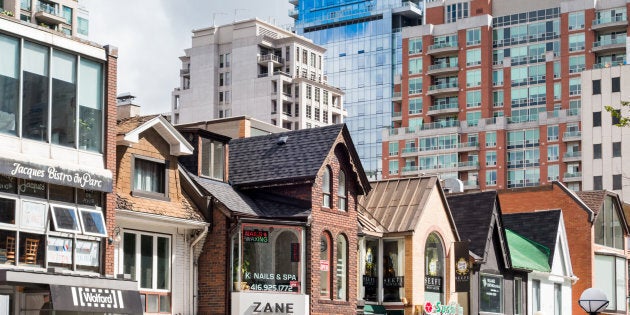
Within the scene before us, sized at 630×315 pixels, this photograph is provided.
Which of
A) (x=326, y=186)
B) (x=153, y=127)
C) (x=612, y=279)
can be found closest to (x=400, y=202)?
(x=326, y=186)

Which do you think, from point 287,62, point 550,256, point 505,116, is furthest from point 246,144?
point 287,62

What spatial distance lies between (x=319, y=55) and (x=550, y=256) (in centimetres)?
13790

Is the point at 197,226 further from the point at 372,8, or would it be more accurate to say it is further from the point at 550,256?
the point at 372,8

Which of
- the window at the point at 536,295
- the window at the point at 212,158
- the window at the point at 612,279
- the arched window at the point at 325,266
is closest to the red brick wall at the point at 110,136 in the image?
the window at the point at 212,158

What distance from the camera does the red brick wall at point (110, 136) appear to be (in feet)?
116

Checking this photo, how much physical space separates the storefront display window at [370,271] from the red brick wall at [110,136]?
15708mm

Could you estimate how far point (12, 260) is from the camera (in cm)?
3206

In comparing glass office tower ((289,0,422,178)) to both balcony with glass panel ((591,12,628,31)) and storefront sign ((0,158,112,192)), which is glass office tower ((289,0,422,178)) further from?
storefront sign ((0,158,112,192))

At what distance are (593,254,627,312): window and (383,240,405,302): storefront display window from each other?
59.6 feet

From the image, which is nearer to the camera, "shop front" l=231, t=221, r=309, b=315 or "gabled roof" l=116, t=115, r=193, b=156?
"gabled roof" l=116, t=115, r=193, b=156

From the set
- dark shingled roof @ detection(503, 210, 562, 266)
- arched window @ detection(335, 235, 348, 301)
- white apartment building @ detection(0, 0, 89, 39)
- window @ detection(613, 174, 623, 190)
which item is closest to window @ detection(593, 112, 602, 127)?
window @ detection(613, 174, 623, 190)

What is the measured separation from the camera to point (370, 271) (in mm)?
49531

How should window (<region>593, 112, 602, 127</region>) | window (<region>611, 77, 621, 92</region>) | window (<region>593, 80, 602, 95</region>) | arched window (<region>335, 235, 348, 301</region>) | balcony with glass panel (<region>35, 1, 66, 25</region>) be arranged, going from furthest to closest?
balcony with glass panel (<region>35, 1, 66, 25</region>) < window (<region>593, 112, 602, 127</region>) < window (<region>593, 80, 602, 95</region>) < window (<region>611, 77, 621, 92</region>) < arched window (<region>335, 235, 348, 301</region>)

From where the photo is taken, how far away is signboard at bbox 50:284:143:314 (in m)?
32.6
